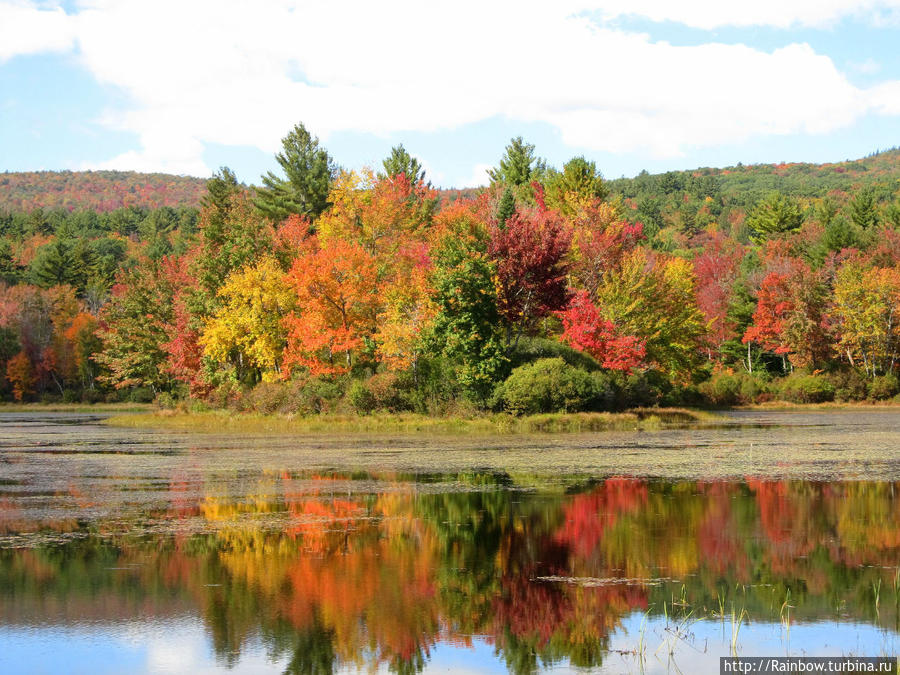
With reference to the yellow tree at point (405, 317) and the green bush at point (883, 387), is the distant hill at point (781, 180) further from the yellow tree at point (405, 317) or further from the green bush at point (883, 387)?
the yellow tree at point (405, 317)

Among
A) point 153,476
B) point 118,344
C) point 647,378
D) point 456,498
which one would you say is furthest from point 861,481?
point 118,344

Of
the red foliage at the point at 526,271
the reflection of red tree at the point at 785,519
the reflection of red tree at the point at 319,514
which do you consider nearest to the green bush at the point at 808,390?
the red foliage at the point at 526,271

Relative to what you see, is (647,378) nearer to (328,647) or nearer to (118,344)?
(118,344)

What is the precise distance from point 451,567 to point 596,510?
17.1ft

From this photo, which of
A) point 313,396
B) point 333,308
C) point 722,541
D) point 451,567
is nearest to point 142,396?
point 333,308

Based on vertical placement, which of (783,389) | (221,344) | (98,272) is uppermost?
(98,272)

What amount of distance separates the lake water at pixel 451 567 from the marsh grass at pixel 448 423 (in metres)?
15.0

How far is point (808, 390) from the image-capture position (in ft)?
231

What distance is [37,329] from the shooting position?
333 ft

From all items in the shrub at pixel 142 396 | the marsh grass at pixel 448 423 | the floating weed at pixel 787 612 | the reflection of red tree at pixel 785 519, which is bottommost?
the shrub at pixel 142 396

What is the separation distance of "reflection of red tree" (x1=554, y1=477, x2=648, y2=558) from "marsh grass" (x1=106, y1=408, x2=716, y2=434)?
1847 cm

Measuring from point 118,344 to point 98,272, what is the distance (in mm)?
52048

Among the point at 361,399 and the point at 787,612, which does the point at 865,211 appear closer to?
the point at 361,399

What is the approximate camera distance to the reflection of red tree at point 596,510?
14.6 m
